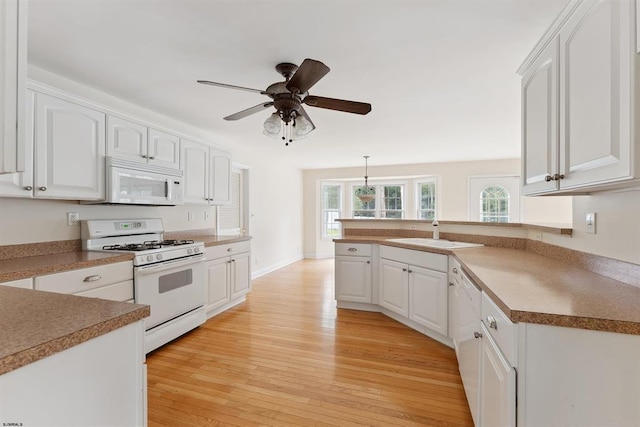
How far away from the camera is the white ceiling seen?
1.69m

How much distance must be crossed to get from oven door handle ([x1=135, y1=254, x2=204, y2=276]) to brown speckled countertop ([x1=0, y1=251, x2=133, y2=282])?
0.43 feet

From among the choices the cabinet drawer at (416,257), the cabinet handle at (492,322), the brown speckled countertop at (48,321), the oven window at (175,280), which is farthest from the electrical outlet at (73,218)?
the cabinet handle at (492,322)

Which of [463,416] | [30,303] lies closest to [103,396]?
[30,303]

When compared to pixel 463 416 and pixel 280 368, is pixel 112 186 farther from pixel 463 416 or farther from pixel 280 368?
pixel 463 416

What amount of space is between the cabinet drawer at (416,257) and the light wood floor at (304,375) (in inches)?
27.1

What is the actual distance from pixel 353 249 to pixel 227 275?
151cm

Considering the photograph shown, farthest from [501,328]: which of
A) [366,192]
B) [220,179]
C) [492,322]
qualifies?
[366,192]

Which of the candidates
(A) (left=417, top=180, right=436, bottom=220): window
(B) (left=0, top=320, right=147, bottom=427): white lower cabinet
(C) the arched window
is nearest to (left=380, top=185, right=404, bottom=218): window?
(A) (left=417, top=180, right=436, bottom=220): window

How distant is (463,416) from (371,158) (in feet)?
16.3

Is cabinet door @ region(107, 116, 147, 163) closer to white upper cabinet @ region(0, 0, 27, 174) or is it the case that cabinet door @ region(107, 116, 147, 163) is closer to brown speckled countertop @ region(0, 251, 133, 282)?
brown speckled countertop @ region(0, 251, 133, 282)

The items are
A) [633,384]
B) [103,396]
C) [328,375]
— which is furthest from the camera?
[328,375]

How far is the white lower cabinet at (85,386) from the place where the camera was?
0.66 meters

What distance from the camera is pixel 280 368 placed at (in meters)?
2.34

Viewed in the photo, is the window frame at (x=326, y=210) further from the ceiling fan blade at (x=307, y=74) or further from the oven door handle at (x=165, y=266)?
the ceiling fan blade at (x=307, y=74)
